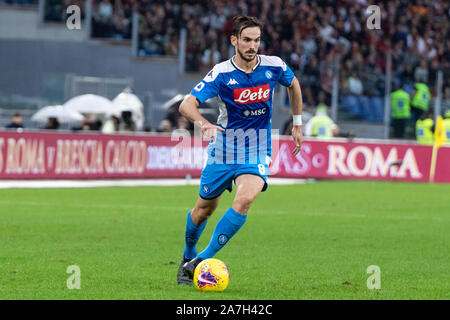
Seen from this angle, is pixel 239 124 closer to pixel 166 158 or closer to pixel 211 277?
pixel 211 277

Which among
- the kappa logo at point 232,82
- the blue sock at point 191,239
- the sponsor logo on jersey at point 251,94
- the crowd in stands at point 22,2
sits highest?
the crowd in stands at point 22,2

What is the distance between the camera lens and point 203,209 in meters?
9.13

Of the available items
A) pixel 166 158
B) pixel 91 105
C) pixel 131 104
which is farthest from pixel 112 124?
pixel 166 158

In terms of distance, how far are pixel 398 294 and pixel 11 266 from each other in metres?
3.82

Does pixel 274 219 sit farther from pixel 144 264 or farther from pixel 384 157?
pixel 384 157

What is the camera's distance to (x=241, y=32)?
8641mm

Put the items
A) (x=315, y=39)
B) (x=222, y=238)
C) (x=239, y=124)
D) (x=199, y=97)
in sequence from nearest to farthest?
(x=222, y=238) < (x=199, y=97) < (x=239, y=124) < (x=315, y=39)

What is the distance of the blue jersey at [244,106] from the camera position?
8883 mm

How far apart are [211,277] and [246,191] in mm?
807

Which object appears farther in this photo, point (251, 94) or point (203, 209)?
point (203, 209)

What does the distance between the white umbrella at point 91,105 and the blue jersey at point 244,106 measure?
20.1 metres

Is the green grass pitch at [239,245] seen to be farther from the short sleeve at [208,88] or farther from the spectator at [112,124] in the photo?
the spectator at [112,124]

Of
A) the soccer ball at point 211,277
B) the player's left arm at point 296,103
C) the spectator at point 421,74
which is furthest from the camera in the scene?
the spectator at point 421,74

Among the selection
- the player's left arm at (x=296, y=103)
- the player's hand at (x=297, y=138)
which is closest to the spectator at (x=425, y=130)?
the player's left arm at (x=296, y=103)
